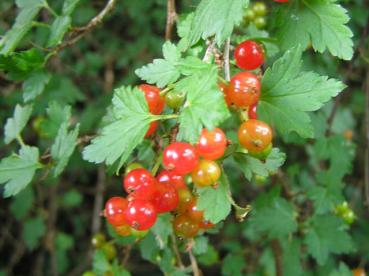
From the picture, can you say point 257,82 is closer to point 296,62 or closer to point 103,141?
point 296,62

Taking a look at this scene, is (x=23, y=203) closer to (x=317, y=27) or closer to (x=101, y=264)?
(x=101, y=264)

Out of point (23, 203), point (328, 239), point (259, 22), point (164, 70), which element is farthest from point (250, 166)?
point (23, 203)

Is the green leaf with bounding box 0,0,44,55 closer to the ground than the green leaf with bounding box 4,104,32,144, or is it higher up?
higher up

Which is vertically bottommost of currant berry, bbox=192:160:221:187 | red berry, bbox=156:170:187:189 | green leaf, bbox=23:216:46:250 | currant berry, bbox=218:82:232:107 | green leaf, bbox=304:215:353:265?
green leaf, bbox=23:216:46:250

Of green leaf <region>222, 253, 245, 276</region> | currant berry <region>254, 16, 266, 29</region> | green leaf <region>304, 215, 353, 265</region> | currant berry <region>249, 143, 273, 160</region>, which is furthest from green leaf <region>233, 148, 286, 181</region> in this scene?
green leaf <region>222, 253, 245, 276</region>

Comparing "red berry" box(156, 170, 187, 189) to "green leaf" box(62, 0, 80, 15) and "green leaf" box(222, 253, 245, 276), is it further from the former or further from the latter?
"green leaf" box(222, 253, 245, 276)

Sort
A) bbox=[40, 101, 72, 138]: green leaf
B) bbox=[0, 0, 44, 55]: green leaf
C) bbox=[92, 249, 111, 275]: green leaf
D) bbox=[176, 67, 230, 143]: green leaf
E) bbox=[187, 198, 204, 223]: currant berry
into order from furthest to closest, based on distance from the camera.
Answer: bbox=[92, 249, 111, 275]: green leaf
bbox=[40, 101, 72, 138]: green leaf
bbox=[0, 0, 44, 55]: green leaf
bbox=[187, 198, 204, 223]: currant berry
bbox=[176, 67, 230, 143]: green leaf

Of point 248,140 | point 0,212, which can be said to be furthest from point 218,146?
point 0,212

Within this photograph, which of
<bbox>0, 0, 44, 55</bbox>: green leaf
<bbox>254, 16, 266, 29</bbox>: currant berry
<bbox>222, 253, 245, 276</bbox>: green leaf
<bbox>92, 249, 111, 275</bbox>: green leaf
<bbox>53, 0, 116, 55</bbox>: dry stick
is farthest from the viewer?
<bbox>222, 253, 245, 276</bbox>: green leaf
